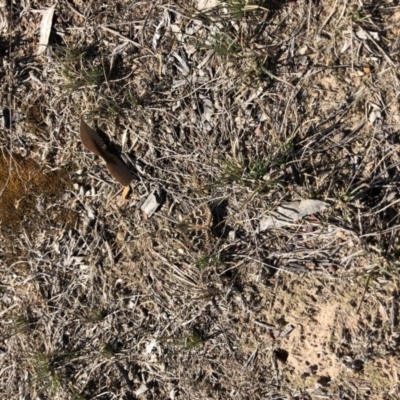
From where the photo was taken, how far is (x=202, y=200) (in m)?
2.81


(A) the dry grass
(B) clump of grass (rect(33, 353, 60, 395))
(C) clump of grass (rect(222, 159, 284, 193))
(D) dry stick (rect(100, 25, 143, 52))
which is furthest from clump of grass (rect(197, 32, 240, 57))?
(B) clump of grass (rect(33, 353, 60, 395))

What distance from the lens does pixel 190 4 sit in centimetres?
278

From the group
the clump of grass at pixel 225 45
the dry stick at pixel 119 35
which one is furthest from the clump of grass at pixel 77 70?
the clump of grass at pixel 225 45

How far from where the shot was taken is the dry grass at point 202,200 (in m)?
2.61

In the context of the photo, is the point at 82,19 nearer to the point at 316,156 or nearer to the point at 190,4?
the point at 190,4

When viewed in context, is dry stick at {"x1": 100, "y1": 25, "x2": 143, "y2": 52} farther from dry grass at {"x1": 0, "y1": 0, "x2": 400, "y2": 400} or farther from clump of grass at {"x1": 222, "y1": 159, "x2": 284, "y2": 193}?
clump of grass at {"x1": 222, "y1": 159, "x2": 284, "y2": 193}

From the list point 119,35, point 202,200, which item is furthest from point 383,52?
point 119,35

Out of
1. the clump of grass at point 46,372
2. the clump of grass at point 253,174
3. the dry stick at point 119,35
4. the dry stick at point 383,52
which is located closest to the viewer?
the dry stick at point 383,52

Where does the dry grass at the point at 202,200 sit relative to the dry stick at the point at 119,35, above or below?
below

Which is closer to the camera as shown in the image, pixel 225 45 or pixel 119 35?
pixel 225 45

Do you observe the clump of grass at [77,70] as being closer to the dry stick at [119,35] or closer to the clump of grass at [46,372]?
the dry stick at [119,35]

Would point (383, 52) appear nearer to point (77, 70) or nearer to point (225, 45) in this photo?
point (225, 45)

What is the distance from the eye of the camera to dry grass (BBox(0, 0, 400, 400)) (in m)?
2.61

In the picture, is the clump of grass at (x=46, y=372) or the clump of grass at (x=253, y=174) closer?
the clump of grass at (x=253, y=174)
